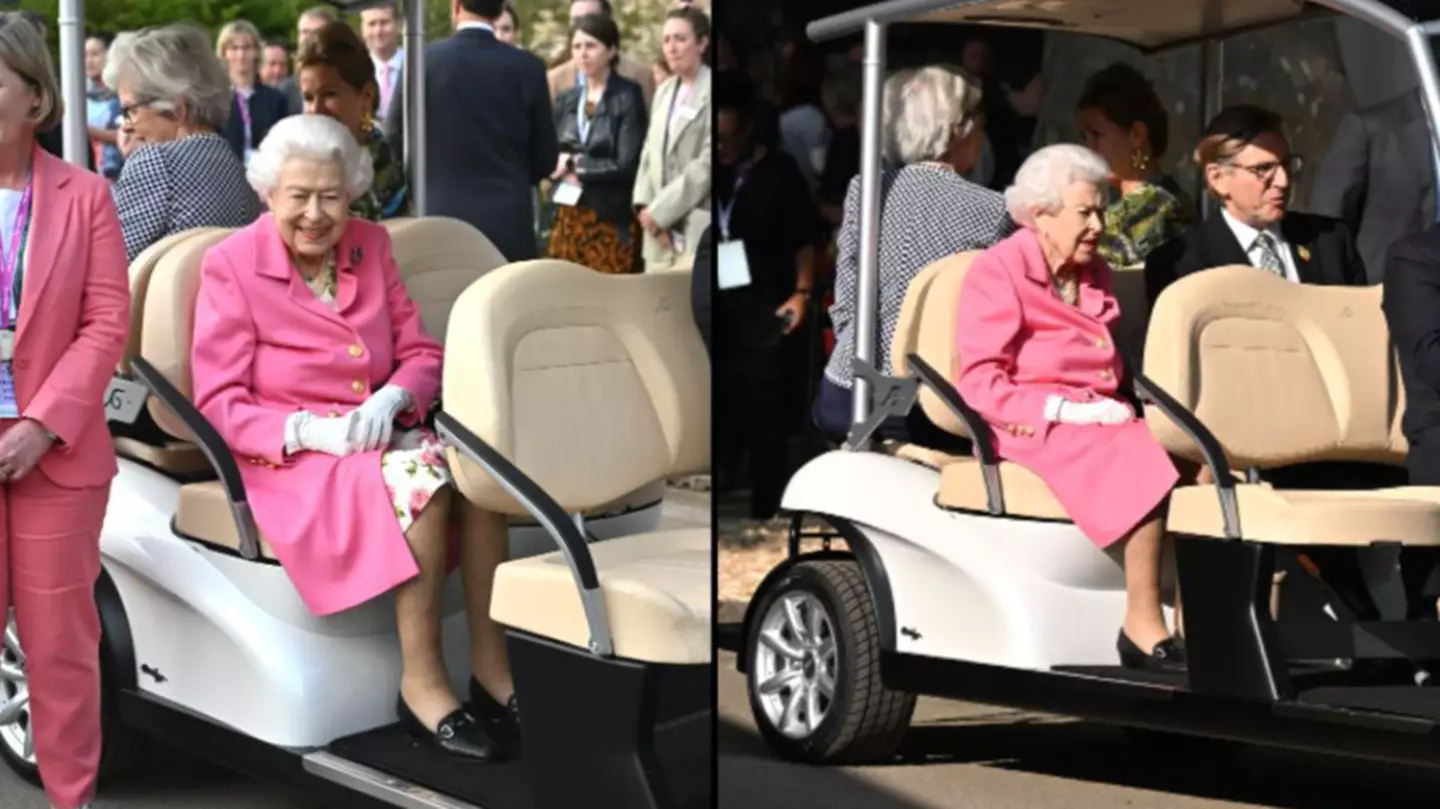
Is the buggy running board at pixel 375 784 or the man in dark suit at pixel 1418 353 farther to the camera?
the man in dark suit at pixel 1418 353

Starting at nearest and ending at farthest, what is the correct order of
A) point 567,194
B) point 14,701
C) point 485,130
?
point 567,194 < point 485,130 < point 14,701

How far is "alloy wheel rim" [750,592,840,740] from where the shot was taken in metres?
3.62

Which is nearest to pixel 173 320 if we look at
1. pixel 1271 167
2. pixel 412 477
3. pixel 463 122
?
pixel 412 477

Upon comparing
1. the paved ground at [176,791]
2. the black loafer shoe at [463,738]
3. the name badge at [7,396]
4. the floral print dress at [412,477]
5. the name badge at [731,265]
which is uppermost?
the name badge at [731,265]

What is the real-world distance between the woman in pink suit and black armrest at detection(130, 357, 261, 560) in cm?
11

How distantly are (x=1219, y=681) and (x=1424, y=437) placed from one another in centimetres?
48

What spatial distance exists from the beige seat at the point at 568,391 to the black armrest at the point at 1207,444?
88 centimetres

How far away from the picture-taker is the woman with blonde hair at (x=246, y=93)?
4055 millimetres

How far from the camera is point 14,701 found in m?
4.32

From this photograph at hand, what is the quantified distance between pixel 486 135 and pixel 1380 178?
50.3 inches

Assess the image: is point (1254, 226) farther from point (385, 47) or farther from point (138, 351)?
point (138, 351)

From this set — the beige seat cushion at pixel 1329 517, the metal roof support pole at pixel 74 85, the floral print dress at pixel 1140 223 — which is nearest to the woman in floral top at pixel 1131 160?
the floral print dress at pixel 1140 223

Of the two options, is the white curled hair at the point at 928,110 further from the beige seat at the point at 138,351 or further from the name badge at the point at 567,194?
the beige seat at the point at 138,351

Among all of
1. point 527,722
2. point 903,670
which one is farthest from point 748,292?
point 903,670
